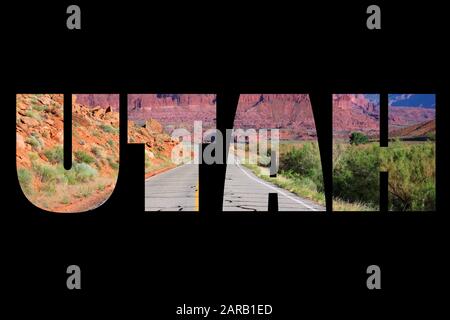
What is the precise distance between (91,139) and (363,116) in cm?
10456

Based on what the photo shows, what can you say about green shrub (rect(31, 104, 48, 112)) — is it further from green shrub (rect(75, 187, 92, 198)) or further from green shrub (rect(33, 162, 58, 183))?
green shrub (rect(75, 187, 92, 198))

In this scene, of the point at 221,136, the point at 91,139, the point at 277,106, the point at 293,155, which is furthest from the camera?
the point at 277,106

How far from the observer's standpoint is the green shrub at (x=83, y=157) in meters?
22.9

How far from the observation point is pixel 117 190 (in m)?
3.46

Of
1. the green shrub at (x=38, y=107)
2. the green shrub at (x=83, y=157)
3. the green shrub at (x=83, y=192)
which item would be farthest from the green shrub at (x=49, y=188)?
Answer: the green shrub at (x=38, y=107)

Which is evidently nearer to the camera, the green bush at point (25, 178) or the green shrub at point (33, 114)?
the green bush at point (25, 178)

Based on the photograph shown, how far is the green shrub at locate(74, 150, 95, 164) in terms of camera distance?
22.9 m

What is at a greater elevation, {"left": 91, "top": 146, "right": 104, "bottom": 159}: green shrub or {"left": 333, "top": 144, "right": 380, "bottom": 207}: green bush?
{"left": 91, "top": 146, "right": 104, "bottom": 159}: green shrub

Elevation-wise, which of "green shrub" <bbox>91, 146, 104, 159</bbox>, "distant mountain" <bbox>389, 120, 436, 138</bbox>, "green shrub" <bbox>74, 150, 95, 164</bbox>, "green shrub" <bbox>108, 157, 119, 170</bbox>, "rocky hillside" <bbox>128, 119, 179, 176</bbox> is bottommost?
"green shrub" <bbox>108, 157, 119, 170</bbox>

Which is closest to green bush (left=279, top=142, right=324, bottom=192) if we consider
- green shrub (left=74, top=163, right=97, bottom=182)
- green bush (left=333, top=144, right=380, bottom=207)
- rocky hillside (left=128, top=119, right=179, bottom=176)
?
green bush (left=333, top=144, right=380, bottom=207)

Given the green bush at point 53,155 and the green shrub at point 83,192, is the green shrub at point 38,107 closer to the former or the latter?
the green bush at point 53,155

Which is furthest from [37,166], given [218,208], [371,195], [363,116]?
[363,116]

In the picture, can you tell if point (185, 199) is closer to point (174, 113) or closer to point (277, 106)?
point (174, 113)

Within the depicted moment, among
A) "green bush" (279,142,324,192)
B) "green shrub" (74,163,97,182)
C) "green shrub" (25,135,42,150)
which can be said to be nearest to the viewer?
"green shrub" (74,163,97,182)
